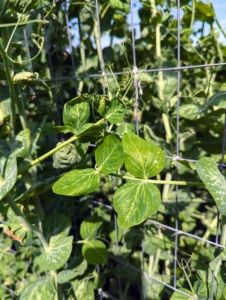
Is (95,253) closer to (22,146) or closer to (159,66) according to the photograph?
(22,146)

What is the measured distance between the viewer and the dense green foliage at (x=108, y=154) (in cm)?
55

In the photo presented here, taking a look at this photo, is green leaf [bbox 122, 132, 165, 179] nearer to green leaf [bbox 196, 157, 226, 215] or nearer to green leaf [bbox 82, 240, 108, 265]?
green leaf [bbox 196, 157, 226, 215]

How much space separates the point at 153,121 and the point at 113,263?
1.57 feet

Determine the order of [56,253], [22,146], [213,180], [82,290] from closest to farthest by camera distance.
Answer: [213,180] → [22,146] → [56,253] → [82,290]

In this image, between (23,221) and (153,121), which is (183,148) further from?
(23,221)

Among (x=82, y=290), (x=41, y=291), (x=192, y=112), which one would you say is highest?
(x=192, y=112)

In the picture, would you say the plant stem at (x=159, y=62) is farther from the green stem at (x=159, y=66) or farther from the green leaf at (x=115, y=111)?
the green leaf at (x=115, y=111)

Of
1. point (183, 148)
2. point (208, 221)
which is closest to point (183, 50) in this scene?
point (183, 148)

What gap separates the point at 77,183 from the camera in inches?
21.7

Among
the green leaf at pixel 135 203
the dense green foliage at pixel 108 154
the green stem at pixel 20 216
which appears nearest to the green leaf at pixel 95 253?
the dense green foliage at pixel 108 154

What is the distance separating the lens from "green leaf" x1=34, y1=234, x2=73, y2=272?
0.69 metres

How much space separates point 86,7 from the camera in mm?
819

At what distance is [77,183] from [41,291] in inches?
12.2

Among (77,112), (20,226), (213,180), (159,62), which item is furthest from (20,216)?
(159,62)
